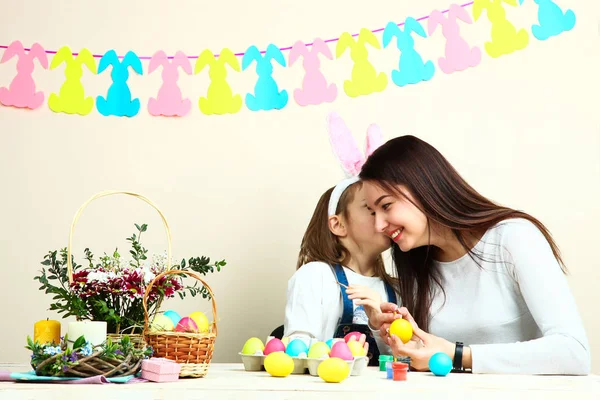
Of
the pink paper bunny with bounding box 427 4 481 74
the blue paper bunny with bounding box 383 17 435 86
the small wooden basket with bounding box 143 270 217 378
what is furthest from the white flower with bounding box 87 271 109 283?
the pink paper bunny with bounding box 427 4 481 74

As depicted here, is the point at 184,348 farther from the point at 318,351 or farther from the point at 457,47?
the point at 457,47

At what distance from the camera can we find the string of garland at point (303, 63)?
2.45 metres

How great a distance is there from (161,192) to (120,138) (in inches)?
9.7

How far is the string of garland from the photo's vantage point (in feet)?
8.03

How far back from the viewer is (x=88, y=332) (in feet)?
4.16

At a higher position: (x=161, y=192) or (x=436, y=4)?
(x=436, y=4)

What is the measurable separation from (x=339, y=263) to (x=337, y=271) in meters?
0.06

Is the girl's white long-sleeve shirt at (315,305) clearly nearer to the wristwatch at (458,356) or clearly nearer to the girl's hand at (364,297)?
the girl's hand at (364,297)

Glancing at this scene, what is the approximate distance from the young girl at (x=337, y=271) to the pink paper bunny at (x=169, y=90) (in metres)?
0.66

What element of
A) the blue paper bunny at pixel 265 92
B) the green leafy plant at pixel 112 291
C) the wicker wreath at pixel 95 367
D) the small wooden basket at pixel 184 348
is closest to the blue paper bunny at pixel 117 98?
the blue paper bunny at pixel 265 92

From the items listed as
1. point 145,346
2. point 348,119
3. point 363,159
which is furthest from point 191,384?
point 348,119

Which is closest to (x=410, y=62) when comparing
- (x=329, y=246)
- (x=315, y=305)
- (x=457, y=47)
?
(x=457, y=47)

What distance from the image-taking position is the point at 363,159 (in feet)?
7.20

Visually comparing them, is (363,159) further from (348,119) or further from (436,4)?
(436,4)
